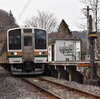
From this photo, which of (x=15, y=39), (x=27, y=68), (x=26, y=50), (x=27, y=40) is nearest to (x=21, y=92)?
(x=27, y=68)

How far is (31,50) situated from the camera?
55.2ft

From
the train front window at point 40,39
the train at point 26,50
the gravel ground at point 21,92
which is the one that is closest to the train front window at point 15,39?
the train at point 26,50

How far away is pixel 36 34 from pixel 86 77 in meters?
5.81

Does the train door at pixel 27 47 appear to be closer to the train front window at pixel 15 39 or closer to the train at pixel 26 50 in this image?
the train at pixel 26 50

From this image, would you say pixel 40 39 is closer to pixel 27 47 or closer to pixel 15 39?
pixel 27 47

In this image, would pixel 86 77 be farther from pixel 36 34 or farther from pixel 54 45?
pixel 54 45

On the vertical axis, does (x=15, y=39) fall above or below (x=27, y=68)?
above

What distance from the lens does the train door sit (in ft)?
55.0

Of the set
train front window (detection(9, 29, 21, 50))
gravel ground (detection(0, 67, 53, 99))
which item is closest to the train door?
train front window (detection(9, 29, 21, 50))

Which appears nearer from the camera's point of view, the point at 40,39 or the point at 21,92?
the point at 21,92

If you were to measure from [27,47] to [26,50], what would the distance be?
7.0 inches

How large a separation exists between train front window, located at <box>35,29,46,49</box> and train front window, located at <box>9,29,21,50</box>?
→ 975mm

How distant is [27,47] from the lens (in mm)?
16828

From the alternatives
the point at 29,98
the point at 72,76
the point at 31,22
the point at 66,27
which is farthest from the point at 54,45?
the point at 31,22
